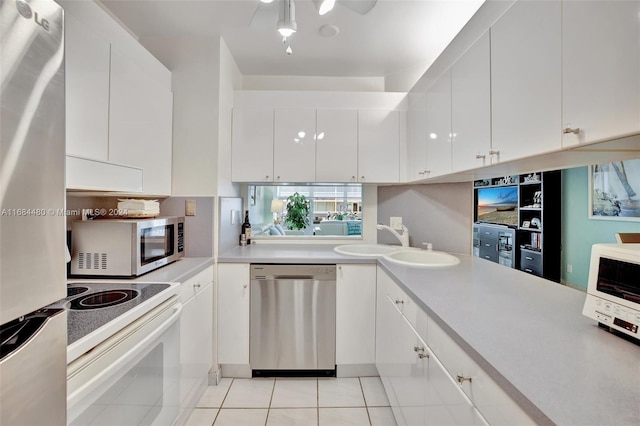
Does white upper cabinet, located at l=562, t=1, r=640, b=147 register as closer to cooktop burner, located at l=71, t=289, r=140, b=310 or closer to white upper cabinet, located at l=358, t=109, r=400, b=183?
white upper cabinet, located at l=358, t=109, r=400, b=183

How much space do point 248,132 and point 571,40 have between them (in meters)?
2.09

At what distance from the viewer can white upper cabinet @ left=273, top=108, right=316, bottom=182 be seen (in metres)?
2.49

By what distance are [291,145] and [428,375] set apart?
191cm

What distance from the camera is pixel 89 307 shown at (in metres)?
1.19

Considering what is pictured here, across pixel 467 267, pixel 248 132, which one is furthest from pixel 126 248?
pixel 467 267

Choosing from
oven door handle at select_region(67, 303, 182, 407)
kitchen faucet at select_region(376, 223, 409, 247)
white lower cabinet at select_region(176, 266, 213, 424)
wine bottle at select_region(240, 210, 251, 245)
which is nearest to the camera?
oven door handle at select_region(67, 303, 182, 407)

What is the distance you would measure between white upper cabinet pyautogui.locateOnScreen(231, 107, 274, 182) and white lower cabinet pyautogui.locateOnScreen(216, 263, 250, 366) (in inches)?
31.1

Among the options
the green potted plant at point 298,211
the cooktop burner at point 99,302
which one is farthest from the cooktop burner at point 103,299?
the green potted plant at point 298,211

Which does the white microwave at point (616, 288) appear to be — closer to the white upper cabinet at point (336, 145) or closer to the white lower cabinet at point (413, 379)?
the white lower cabinet at point (413, 379)

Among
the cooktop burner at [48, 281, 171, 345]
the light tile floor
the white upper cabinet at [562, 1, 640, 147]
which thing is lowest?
the light tile floor

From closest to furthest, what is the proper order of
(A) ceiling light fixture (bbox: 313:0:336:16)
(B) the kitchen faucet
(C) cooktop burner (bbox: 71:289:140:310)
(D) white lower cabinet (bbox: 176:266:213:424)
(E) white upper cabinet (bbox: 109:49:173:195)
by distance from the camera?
(C) cooktop burner (bbox: 71:289:140:310) < (A) ceiling light fixture (bbox: 313:0:336:16) < (E) white upper cabinet (bbox: 109:49:173:195) < (D) white lower cabinet (bbox: 176:266:213:424) < (B) the kitchen faucet

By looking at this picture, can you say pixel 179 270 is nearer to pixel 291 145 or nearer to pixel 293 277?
pixel 293 277

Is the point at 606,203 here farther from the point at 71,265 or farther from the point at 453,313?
the point at 71,265

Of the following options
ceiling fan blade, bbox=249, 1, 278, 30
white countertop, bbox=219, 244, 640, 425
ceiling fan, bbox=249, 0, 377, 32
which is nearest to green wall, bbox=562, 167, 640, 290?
white countertop, bbox=219, 244, 640, 425
